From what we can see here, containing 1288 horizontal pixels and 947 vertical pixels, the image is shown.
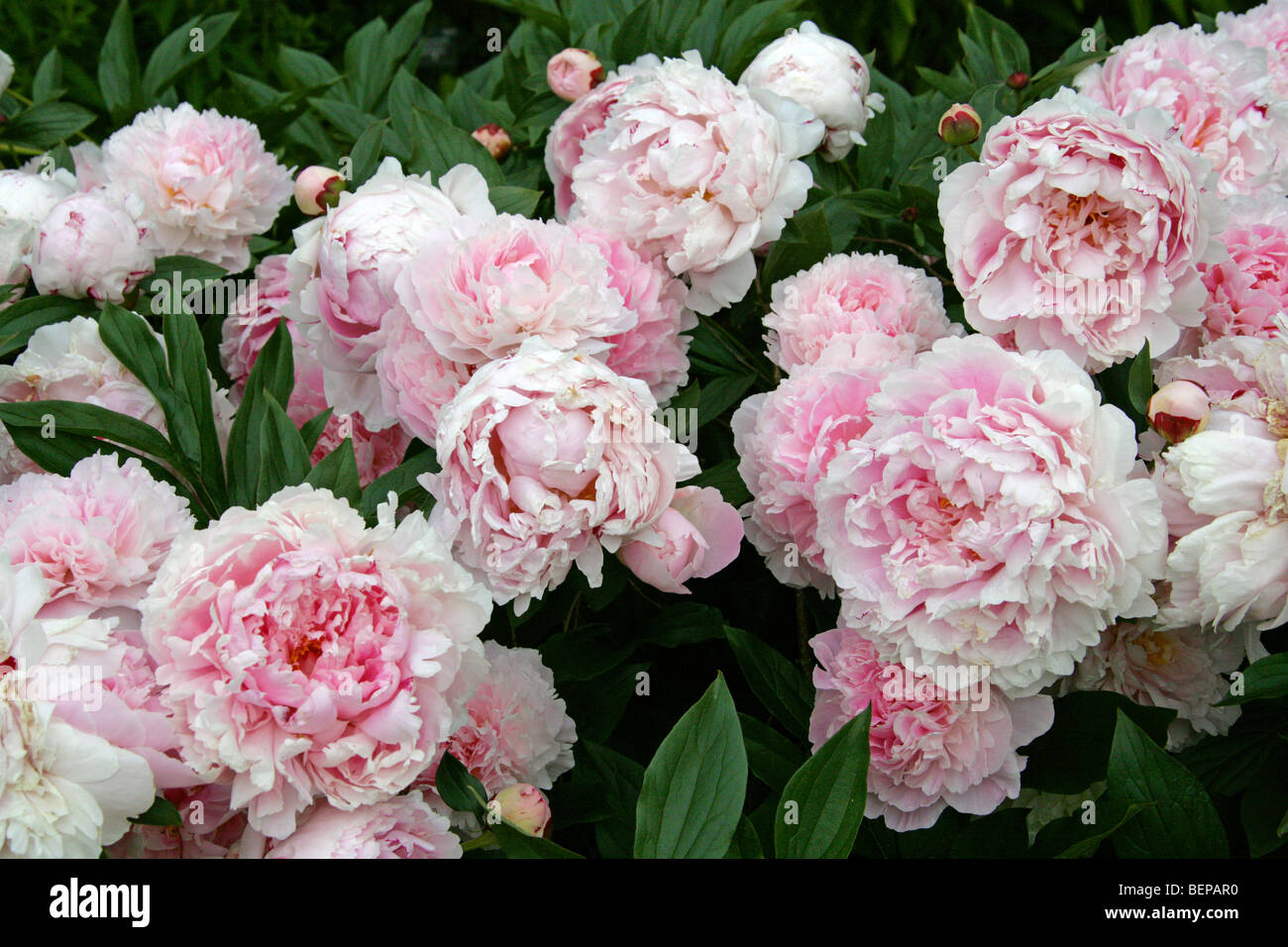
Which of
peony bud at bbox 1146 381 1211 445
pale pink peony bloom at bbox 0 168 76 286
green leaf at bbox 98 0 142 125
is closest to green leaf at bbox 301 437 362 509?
pale pink peony bloom at bbox 0 168 76 286

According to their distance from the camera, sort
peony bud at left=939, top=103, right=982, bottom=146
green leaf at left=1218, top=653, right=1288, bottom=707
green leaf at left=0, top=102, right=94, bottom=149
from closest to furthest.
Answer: green leaf at left=1218, top=653, right=1288, bottom=707 → peony bud at left=939, top=103, right=982, bottom=146 → green leaf at left=0, top=102, right=94, bottom=149

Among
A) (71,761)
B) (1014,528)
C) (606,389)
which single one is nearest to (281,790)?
(71,761)

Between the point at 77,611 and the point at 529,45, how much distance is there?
2.84ft

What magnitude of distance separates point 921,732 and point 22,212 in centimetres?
90

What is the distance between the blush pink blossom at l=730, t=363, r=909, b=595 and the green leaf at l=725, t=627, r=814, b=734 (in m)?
0.06

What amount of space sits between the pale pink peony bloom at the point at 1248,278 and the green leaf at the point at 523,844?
1.96 ft

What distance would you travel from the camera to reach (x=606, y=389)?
80 centimetres

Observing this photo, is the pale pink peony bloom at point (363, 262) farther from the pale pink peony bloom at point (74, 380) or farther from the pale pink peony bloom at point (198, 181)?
the pale pink peony bloom at point (198, 181)

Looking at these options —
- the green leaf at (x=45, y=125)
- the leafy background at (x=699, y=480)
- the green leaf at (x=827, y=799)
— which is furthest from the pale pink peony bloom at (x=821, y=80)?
the green leaf at (x=45, y=125)

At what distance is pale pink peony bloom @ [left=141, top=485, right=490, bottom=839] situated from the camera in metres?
0.70

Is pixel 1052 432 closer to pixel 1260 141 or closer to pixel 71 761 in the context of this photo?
pixel 1260 141

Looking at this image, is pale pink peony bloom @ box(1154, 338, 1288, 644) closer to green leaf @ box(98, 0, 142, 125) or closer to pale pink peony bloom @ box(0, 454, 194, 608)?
pale pink peony bloom @ box(0, 454, 194, 608)

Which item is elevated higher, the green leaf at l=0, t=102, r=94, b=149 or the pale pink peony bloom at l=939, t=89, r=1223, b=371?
the pale pink peony bloom at l=939, t=89, r=1223, b=371

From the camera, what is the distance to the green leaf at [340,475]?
2.78 feet
